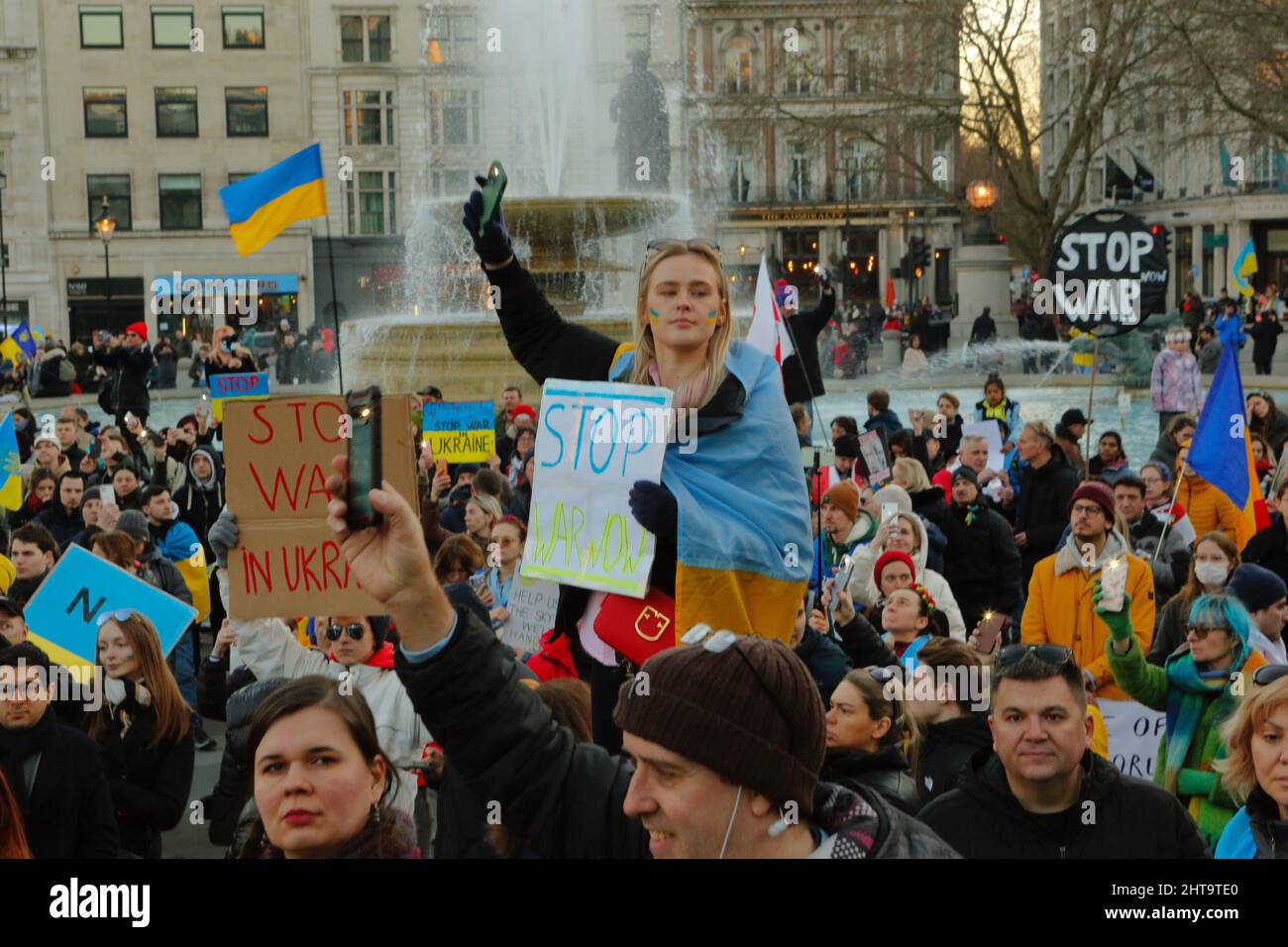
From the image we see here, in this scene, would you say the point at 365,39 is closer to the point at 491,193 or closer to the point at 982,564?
the point at 982,564

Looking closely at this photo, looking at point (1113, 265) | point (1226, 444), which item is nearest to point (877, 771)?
point (1226, 444)

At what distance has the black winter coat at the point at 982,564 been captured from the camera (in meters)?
9.85

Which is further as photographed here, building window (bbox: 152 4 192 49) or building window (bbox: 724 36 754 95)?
building window (bbox: 724 36 754 95)

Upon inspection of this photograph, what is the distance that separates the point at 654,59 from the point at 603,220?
47.6 meters

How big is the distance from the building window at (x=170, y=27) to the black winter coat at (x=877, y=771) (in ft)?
194

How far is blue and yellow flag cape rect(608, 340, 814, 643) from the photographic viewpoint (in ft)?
13.2

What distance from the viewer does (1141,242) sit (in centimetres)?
1348

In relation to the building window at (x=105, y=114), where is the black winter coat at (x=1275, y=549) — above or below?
below

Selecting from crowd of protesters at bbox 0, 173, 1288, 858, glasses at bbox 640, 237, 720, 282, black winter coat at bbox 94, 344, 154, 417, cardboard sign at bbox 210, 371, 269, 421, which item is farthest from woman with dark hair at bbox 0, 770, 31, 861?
black winter coat at bbox 94, 344, 154, 417

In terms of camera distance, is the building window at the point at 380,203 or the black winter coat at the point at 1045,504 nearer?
the black winter coat at the point at 1045,504

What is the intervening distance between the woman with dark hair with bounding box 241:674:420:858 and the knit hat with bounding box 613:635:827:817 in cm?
96

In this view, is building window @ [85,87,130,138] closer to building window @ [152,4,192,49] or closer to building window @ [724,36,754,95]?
building window @ [152,4,192,49]

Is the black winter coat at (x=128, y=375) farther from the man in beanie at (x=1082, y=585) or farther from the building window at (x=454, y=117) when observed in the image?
the building window at (x=454, y=117)

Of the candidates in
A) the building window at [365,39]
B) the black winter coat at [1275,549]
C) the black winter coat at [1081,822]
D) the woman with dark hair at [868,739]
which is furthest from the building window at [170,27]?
the black winter coat at [1081,822]
